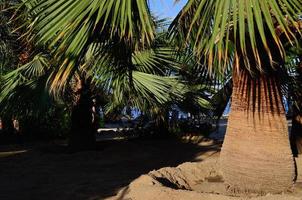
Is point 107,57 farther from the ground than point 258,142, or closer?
farther from the ground

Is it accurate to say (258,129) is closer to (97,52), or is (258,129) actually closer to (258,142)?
(258,142)

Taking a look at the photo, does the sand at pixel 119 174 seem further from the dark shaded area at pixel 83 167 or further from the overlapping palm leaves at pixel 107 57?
the overlapping palm leaves at pixel 107 57

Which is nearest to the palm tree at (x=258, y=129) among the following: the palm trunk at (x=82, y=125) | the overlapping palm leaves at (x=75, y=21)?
the overlapping palm leaves at (x=75, y=21)

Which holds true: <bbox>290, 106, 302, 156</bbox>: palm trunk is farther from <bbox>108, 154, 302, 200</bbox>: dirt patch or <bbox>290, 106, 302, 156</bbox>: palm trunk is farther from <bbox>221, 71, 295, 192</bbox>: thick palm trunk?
<bbox>221, 71, 295, 192</bbox>: thick palm trunk

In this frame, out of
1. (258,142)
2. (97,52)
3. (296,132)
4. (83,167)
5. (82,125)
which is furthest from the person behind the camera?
(82,125)

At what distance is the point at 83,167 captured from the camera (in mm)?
10406

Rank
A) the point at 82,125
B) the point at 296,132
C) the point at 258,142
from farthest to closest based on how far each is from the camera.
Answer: the point at 82,125 < the point at 296,132 < the point at 258,142

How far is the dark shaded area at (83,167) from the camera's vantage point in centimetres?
764

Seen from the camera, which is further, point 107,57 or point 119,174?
point 119,174

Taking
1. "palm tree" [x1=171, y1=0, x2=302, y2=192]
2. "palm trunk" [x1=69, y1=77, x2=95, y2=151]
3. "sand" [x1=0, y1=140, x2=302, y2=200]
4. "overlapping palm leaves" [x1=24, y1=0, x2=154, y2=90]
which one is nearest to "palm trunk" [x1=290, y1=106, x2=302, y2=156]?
"sand" [x1=0, y1=140, x2=302, y2=200]

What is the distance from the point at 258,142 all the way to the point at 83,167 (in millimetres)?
4768

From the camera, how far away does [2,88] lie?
423 inches

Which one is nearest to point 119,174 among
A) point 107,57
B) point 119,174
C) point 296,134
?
point 119,174

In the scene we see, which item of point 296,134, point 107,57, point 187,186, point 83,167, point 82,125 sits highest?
point 107,57
